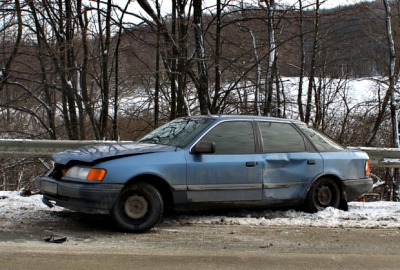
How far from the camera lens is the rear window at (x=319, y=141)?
23.3 feet

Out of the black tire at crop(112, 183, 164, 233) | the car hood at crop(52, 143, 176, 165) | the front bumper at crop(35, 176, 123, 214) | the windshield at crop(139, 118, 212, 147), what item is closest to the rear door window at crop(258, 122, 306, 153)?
the windshield at crop(139, 118, 212, 147)

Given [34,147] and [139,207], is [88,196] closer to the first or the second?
[139,207]

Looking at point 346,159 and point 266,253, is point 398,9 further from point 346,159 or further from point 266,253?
point 266,253

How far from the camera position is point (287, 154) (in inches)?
263

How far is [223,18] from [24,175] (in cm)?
868

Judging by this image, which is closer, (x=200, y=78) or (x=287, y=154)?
(x=287, y=154)

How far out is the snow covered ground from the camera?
630 cm

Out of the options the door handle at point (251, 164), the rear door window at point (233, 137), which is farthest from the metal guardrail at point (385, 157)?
the door handle at point (251, 164)

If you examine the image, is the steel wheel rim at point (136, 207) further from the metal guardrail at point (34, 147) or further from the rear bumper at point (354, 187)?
the rear bumper at point (354, 187)

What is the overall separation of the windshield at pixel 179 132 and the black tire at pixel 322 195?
1.91 m

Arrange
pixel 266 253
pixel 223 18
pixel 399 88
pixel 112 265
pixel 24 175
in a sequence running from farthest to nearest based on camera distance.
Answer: pixel 399 88 → pixel 24 175 → pixel 223 18 → pixel 266 253 → pixel 112 265

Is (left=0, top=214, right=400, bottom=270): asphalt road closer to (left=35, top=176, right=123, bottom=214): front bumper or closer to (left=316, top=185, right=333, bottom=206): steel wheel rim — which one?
(left=35, top=176, right=123, bottom=214): front bumper

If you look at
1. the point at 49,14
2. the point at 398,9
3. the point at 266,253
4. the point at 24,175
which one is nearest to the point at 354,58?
the point at 398,9

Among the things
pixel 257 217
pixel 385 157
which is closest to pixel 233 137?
pixel 257 217
